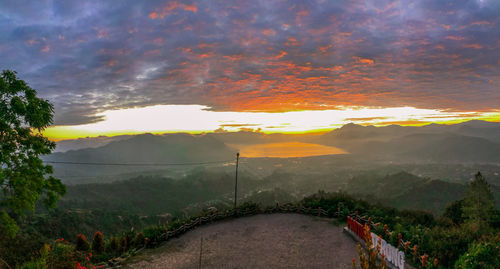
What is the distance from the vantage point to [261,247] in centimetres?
1817

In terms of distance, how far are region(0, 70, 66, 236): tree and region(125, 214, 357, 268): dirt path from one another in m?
7.02

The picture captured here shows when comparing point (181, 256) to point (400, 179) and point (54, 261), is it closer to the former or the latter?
point (54, 261)

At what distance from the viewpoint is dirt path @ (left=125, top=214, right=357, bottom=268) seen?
15.7 m

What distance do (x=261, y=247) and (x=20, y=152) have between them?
1652 centimetres

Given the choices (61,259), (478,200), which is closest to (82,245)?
(61,259)

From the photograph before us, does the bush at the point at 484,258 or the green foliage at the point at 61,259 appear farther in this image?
the green foliage at the point at 61,259

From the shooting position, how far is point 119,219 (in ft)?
327

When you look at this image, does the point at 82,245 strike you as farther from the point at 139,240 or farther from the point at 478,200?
the point at 478,200

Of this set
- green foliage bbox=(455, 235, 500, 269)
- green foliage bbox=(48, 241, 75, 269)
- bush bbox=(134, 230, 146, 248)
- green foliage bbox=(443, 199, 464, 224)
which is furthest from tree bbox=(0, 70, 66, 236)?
green foliage bbox=(443, 199, 464, 224)

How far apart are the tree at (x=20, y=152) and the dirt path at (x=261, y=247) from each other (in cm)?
702

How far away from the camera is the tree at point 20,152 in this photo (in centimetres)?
1433

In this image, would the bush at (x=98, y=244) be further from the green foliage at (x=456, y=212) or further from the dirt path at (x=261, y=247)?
the green foliage at (x=456, y=212)

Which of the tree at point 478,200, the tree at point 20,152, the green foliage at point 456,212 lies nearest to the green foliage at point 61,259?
the tree at point 20,152

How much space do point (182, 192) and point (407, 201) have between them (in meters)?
148
